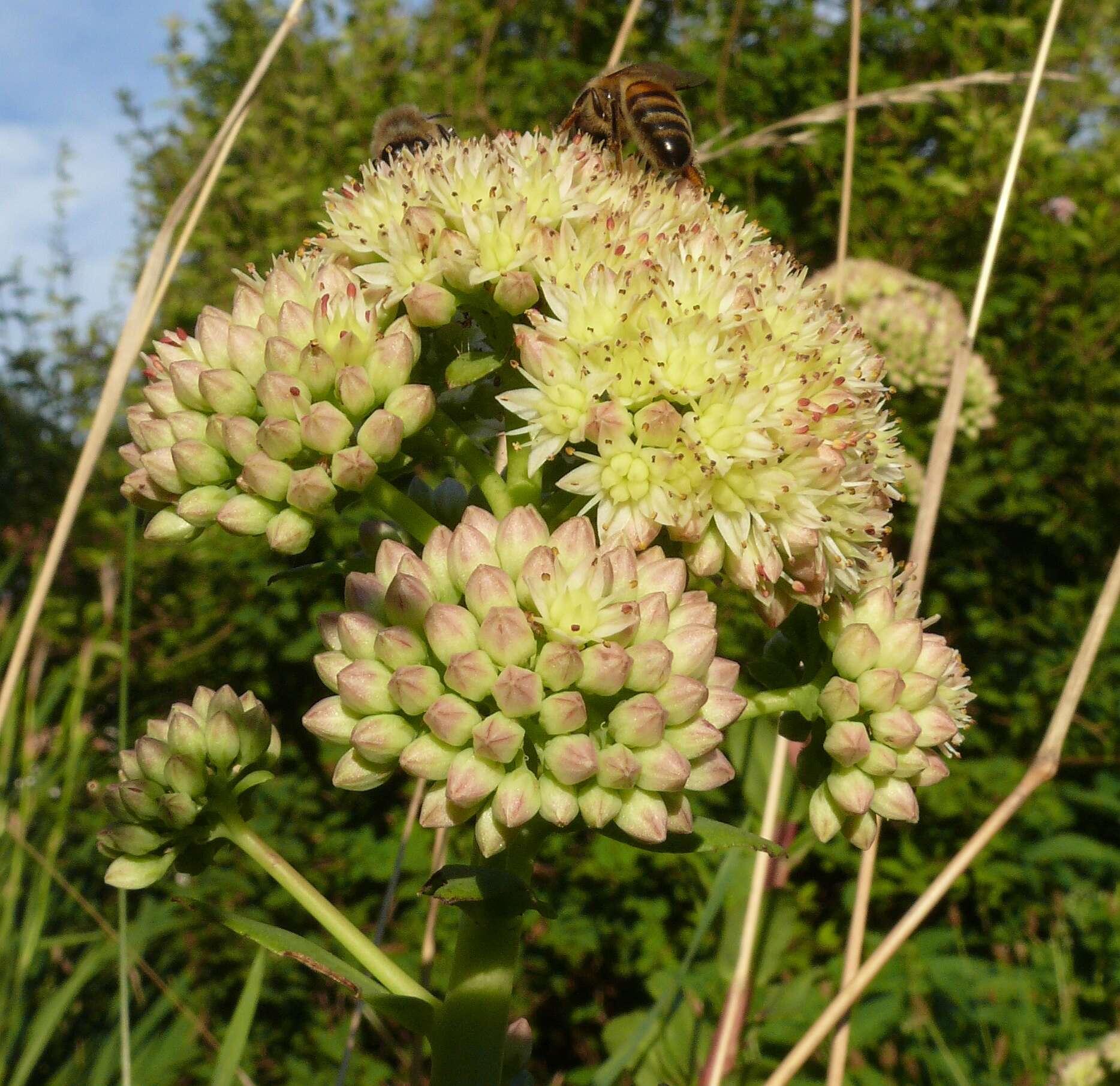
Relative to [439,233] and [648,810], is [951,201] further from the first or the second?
[648,810]

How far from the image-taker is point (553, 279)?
131cm

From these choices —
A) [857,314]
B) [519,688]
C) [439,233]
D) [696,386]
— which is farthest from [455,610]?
[857,314]

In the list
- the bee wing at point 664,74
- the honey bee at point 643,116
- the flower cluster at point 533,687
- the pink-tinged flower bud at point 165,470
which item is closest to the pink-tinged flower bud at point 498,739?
the flower cluster at point 533,687

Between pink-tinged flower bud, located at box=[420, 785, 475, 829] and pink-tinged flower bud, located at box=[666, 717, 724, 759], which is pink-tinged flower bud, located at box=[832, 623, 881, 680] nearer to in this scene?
pink-tinged flower bud, located at box=[666, 717, 724, 759]

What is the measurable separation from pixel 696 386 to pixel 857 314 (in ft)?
9.03

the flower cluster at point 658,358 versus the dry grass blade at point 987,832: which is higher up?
the flower cluster at point 658,358

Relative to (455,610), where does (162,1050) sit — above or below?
below

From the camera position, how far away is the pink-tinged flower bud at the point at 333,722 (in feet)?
3.80

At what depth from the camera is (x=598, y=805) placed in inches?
42.4

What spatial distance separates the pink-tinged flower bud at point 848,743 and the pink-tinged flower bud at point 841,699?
13 millimetres

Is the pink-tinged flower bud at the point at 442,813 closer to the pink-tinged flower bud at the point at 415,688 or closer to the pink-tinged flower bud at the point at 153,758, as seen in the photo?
the pink-tinged flower bud at the point at 415,688

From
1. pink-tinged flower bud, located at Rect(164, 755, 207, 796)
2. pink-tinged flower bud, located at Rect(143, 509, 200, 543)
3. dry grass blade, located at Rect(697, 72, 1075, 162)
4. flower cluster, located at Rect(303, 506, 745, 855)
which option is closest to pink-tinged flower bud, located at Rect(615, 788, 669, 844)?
flower cluster, located at Rect(303, 506, 745, 855)

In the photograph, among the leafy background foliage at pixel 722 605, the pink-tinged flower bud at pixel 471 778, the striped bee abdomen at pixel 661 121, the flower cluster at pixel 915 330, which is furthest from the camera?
the flower cluster at pixel 915 330

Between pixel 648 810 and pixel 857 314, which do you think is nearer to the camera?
pixel 648 810
